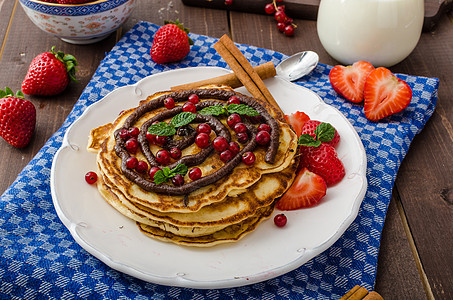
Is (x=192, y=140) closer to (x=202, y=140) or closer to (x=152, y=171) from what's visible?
(x=202, y=140)

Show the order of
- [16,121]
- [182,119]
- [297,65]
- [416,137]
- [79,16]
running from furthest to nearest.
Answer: [297,65], [79,16], [416,137], [16,121], [182,119]

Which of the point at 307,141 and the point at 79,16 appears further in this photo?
the point at 79,16

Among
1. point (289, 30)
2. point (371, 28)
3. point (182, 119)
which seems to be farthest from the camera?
point (289, 30)

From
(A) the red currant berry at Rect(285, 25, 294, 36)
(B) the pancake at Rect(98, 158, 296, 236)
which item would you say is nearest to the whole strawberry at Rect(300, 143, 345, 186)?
(B) the pancake at Rect(98, 158, 296, 236)

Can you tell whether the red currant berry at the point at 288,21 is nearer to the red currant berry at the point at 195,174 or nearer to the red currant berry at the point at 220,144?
the red currant berry at the point at 220,144

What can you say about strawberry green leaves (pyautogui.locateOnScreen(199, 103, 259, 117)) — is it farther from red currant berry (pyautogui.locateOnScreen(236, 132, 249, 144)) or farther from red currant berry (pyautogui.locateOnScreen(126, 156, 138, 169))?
red currant berry (pyautogui.locateOnScreen(126, 156, 138, 169))

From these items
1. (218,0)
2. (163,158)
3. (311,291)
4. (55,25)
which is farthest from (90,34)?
(311,291)

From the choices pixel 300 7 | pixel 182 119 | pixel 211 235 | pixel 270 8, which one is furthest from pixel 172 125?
pixel 300 7
